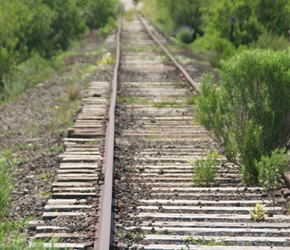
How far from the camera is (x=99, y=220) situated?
479 cm

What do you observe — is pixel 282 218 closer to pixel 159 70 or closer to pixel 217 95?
pixel 217 95

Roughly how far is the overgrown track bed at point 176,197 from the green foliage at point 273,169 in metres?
0.12

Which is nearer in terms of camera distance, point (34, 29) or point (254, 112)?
point (254, 112)

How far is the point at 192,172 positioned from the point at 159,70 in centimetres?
893

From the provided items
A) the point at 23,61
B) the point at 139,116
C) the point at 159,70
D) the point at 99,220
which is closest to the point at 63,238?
the point at 99,220

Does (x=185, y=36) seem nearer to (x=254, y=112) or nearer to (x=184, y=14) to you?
(x=184, y=14)

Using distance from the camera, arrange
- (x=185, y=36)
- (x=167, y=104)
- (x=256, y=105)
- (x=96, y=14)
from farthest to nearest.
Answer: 1. (x=96, y=14)
2. (x=185, y=36)
3. (x=167, y=104)
4. (x=256, y=105)

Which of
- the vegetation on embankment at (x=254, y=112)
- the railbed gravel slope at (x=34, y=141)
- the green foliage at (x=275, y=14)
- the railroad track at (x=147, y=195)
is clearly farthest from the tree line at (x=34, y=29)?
the vegetation on embankment at (x=254, y=112)

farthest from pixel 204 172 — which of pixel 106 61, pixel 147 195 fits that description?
pixel 106 61

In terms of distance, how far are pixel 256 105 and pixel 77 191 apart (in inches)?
83.5

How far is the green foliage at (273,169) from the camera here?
5.64 m

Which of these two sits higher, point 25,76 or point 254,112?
point 254,112

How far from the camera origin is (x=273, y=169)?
18.6 ft

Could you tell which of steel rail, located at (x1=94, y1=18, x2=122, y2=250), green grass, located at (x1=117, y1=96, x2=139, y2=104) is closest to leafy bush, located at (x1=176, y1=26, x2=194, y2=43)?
green grass, located at (x1=117, y1=96, x2=139, y2=104)
